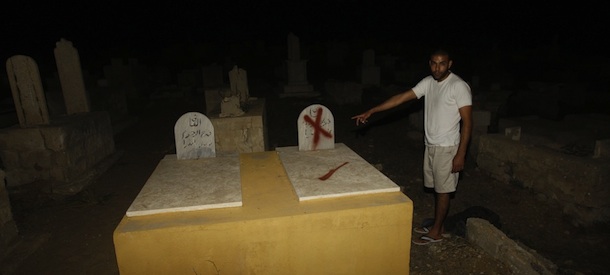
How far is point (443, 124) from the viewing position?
124 inches

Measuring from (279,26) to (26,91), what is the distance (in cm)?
4538

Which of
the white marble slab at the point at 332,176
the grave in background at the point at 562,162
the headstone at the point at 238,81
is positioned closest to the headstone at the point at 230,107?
the headstone at the point at 238,81

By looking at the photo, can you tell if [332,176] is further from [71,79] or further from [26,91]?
[71,79]

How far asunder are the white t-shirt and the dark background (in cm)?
2069

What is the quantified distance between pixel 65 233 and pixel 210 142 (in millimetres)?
2688

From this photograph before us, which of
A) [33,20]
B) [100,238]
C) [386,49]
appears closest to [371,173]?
[100,238]

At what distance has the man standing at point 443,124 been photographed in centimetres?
302

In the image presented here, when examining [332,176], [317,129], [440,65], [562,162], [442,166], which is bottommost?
[562,162]

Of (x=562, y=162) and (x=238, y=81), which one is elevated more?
(x=238, y=81)

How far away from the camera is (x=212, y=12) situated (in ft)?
161

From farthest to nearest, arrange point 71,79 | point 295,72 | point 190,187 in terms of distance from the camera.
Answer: point 295,72, point 71,79, point 190,187

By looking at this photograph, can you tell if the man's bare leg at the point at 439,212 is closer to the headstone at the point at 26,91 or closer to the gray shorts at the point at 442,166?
the gray shorts at the point at 442,166

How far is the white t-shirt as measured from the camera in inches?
118

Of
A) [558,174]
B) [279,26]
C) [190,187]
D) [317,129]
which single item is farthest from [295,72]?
[279,26]
